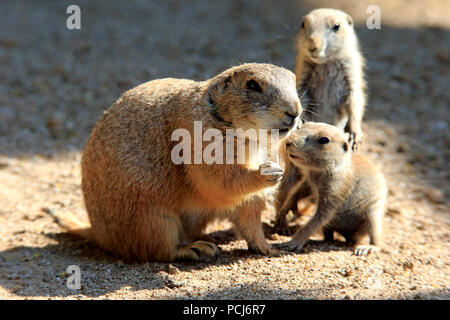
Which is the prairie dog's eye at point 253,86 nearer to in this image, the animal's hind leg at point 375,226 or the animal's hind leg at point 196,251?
the animal's hind leg at point 196,251

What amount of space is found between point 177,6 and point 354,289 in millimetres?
→ 8034

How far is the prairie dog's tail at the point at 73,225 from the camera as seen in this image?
5.60m

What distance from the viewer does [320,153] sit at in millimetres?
5207

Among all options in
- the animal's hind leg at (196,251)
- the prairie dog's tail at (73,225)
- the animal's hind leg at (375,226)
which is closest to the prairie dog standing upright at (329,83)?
the animal's hind leg at (375,226)

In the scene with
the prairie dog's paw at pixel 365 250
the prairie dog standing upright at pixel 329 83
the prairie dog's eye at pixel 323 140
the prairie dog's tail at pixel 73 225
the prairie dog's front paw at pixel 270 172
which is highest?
the prairie dog standing upright at pixel 329 83

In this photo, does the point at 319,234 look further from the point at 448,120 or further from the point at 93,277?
the point at 448,120

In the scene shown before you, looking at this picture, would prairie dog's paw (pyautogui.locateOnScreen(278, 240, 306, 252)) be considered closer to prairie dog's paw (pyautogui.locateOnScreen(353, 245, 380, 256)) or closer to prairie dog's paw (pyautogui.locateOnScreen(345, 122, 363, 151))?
prairie dog's paw (pyautogui.locateOnScreen(353, 245, 380, 256))

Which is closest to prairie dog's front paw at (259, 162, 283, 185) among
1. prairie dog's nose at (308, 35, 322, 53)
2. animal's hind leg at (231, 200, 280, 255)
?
animal's hind leg at (231, 200, 280, 255)

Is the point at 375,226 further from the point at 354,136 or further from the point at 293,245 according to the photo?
the point at 354,136

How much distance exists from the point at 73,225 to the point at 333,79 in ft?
10.1

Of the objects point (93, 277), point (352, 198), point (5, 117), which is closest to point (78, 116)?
point (5, 117)

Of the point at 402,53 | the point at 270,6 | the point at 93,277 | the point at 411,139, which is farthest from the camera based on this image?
the point at 270,6

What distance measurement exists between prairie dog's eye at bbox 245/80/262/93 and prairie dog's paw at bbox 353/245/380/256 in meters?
1.89

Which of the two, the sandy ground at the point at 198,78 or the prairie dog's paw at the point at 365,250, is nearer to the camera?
the sandy ground at the point at 198,78
